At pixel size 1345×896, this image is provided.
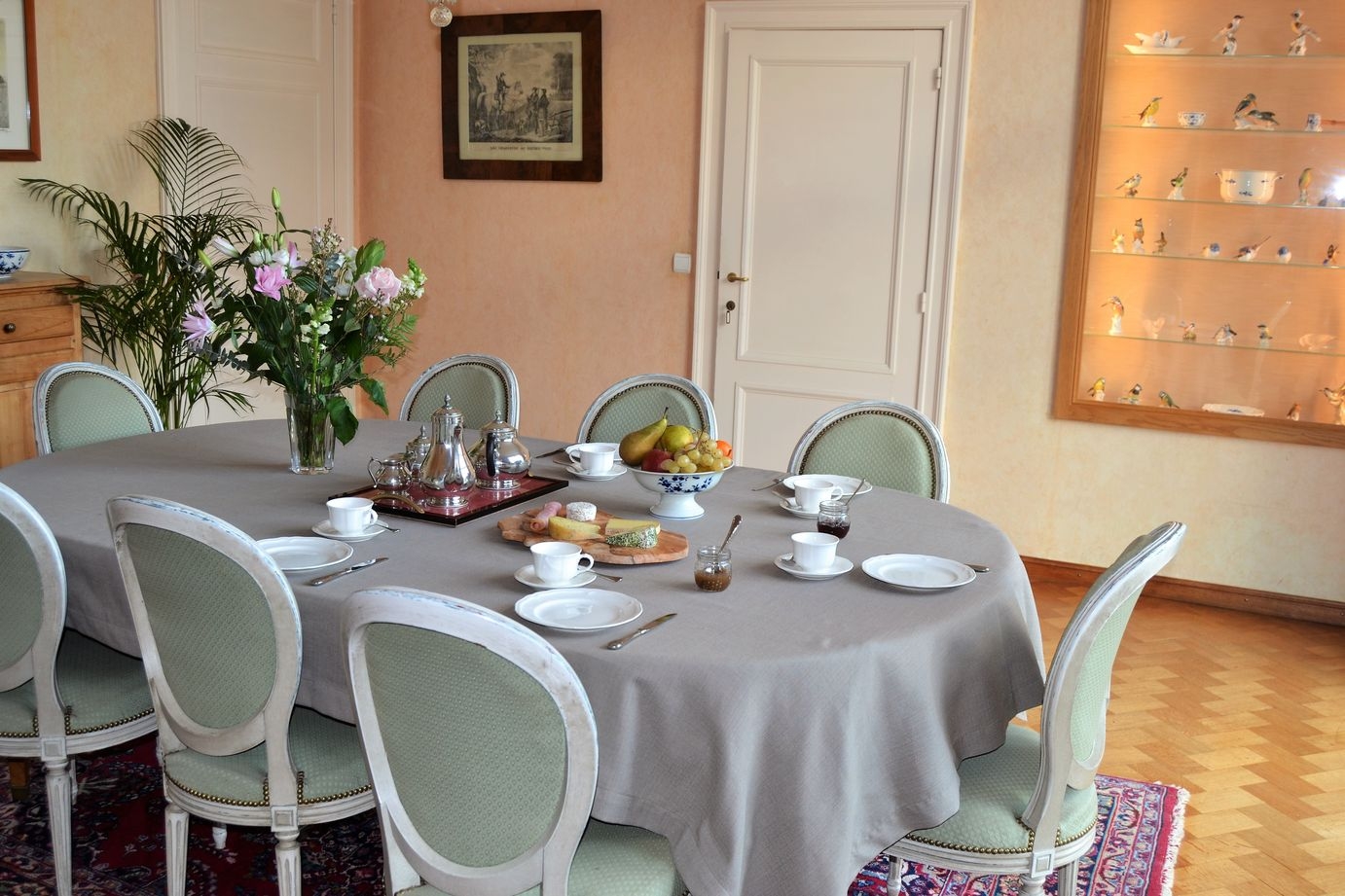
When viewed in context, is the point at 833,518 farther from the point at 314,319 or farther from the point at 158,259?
the point at 158,259

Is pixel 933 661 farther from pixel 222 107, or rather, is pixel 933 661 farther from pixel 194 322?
pixel 222 107

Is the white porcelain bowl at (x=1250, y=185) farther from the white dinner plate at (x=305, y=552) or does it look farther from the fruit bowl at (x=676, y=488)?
the white dinner plate at (x=305, y=552)

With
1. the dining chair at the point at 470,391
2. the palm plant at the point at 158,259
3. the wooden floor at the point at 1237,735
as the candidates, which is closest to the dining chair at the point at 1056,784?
the wooden floor at the point at 1237,735

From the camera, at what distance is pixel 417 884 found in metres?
1.94

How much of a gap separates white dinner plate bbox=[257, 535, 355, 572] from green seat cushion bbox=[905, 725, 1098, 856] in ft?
3.88

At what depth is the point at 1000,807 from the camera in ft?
7.09

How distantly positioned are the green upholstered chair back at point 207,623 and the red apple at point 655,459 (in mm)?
875

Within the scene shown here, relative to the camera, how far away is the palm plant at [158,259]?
4.81 meters

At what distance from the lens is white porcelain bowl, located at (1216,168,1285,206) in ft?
15.3

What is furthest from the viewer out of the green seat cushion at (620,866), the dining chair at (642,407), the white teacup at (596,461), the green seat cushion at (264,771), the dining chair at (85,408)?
the dining chair at (642,407)

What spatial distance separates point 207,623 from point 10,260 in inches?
114

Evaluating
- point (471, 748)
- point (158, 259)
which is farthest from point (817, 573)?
point (158, 259)

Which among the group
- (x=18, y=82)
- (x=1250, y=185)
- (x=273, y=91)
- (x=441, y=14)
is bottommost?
(x=1250, y=185)

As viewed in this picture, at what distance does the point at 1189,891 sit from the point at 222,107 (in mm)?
4820
